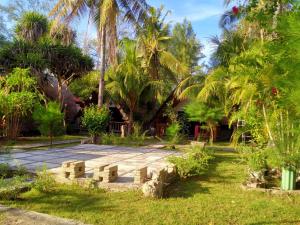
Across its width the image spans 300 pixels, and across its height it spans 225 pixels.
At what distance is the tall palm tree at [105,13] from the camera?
12.9m

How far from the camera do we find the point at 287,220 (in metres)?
4.29

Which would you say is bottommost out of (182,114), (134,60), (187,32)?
(182,114)

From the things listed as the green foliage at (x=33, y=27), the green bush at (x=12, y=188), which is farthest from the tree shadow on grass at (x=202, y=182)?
the green foliage at (x=33, y=27)

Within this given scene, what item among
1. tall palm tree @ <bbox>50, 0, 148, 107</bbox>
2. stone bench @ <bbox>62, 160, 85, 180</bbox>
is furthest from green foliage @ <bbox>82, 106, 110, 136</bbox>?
stone bench @ <bbox>62, 160, 85, 180</bbox>

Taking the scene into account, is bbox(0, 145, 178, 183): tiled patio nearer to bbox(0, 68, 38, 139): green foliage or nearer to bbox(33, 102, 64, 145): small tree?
bbox(33, 102, 64, 145): small tree

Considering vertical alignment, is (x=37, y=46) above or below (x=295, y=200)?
above

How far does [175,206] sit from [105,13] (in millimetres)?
9592

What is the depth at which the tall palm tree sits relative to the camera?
12938mm

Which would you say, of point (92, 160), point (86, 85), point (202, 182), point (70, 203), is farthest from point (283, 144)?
point (86, 85)

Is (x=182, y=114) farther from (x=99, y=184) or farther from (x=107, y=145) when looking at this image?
(x=99, y=184)

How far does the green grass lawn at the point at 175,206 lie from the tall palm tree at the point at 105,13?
28.7 feet

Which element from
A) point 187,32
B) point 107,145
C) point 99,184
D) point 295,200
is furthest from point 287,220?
point 187,32

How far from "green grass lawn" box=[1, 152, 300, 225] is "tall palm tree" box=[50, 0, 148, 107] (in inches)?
344

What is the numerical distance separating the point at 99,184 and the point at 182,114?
13.0 metres
